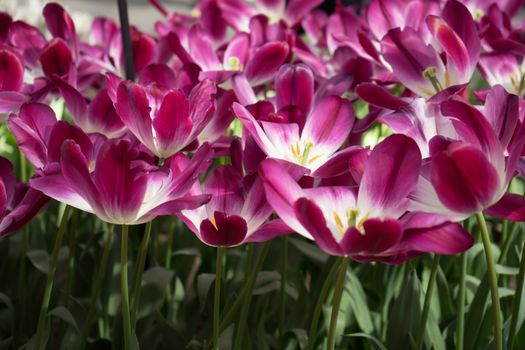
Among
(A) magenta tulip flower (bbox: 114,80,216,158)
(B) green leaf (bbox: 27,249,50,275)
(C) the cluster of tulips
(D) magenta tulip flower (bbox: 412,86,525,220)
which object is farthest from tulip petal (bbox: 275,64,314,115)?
(B) green leaf (bbox: 27,249,50,275)

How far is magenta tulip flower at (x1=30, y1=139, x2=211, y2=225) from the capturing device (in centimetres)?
62

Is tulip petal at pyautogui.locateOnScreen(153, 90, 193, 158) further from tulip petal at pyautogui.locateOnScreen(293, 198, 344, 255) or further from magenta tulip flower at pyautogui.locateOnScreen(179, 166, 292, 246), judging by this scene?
tulip petal at pyautogui.locateOnScreen(293, 198, 344, 255)

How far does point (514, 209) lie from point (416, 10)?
0.58 m

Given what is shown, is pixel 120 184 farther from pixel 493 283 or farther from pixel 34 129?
pixel 493 283

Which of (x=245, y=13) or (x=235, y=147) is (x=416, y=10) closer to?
(x=245, y=13)

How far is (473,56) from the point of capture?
0.82 meters

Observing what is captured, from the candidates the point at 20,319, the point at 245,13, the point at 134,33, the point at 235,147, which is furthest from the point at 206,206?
the point at 245,13

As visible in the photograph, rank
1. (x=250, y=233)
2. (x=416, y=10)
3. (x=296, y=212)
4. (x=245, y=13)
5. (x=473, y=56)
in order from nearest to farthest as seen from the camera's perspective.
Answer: (x=296, y=212) → (x=250, y=233) → (x=473, y=56) → (x=416, y=10) → (x=245, y=13)

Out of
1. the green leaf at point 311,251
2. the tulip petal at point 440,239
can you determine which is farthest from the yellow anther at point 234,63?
the tulip petal at point 440,239

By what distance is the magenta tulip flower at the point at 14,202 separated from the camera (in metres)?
0.68

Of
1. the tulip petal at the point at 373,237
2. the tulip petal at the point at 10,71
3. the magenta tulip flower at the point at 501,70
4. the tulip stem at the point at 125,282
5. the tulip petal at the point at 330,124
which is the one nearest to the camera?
the tulip petal at the point at 373,237

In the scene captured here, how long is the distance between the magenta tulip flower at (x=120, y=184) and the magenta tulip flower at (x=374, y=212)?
7 centimetres

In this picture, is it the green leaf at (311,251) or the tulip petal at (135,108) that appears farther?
the green leaf at (311,251)

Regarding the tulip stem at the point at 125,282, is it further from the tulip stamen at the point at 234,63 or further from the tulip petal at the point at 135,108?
the tulip stamen at the point at 234,63
